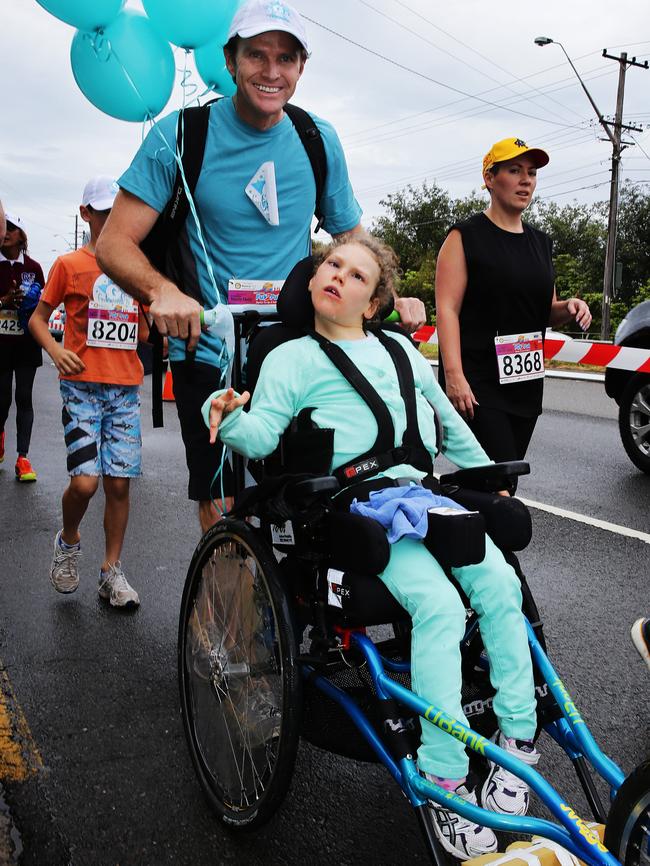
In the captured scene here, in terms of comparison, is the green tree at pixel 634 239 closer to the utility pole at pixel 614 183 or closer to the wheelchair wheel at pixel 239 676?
the utility pole at pixel 614 183

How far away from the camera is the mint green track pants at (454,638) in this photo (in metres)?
2.10

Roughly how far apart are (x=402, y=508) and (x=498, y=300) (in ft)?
6.32

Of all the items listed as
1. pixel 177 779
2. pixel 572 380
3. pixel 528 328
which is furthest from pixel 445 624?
pixel 572 380

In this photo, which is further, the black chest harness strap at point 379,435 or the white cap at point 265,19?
the white cap at point 265,19

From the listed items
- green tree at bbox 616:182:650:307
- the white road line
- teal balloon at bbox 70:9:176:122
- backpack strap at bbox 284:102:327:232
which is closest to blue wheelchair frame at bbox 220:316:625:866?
backpack strap at bbox 284:102:327:232

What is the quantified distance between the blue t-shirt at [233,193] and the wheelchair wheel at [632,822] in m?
1.94

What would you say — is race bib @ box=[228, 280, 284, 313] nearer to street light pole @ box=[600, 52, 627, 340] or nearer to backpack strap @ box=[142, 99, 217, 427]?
backpack strap @ box=[142, 99, 217, 427]

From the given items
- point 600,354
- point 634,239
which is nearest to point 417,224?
point 634,239

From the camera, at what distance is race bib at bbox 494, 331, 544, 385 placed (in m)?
3.98

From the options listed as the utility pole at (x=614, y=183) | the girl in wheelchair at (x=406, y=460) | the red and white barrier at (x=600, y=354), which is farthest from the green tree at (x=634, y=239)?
the girl in wheelchair at (x=406, y=460)

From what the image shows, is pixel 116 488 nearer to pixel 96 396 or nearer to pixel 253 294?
pixel 96 396

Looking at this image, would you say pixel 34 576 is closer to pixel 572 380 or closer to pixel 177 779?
pixel 177 779

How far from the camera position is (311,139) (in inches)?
129

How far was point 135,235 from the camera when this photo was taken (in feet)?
10.1
